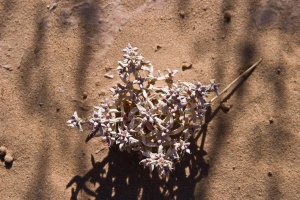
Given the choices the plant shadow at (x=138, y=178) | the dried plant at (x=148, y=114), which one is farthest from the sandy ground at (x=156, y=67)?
the dried plant at (x=148, y=114)

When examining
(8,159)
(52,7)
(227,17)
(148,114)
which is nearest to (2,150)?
(8,159)

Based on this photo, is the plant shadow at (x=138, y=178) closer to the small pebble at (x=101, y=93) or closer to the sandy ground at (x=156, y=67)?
the sandy ground at (x=156, y=67)

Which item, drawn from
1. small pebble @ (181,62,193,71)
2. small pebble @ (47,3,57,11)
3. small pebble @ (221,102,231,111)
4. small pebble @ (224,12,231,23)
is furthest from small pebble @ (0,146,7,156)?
small pebble @ (224,12,231,23)

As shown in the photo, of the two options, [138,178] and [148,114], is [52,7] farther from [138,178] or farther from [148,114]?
[138,178]

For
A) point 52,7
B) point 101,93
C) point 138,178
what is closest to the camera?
point 138,178

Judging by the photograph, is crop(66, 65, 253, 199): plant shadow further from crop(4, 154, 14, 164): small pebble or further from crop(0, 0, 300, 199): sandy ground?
crop(4, 154, 14, 164): small pebble

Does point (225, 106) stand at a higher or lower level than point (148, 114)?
lower
